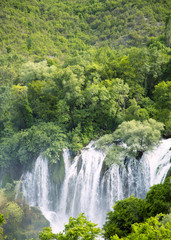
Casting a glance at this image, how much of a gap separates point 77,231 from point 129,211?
3616mm

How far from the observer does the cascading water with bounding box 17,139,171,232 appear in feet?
65.8

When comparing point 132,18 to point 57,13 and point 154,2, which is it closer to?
point 154,2

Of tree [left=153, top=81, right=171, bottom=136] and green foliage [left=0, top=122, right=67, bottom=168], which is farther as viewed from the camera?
green foliage [left=0, top=122, right=67, bottom=168]

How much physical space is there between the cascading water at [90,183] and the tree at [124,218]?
4.92 metres

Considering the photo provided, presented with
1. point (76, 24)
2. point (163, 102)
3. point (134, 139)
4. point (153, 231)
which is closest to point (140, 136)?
point (134, 139)

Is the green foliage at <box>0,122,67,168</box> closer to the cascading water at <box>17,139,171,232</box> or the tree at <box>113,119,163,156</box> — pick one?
the cascading water at <box>17,139,171,232</box>

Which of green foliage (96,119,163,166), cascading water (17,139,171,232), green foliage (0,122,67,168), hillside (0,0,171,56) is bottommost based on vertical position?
cascading water (17,139,171,232)

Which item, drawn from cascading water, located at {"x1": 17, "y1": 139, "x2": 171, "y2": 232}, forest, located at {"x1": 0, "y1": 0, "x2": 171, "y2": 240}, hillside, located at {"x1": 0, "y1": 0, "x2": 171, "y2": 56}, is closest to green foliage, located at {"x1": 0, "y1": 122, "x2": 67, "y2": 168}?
forest, located at {"x1": 0, "y1": 0, "x2": 171, "y2": 240}

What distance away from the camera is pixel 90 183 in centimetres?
2277

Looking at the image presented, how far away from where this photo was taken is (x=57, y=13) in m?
70.1

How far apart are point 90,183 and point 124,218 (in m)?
9.38

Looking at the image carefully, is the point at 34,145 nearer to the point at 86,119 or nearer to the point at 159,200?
the point at 86,119

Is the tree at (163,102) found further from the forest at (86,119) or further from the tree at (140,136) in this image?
the tree at (140,136)

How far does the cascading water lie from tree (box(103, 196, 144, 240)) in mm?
4924
